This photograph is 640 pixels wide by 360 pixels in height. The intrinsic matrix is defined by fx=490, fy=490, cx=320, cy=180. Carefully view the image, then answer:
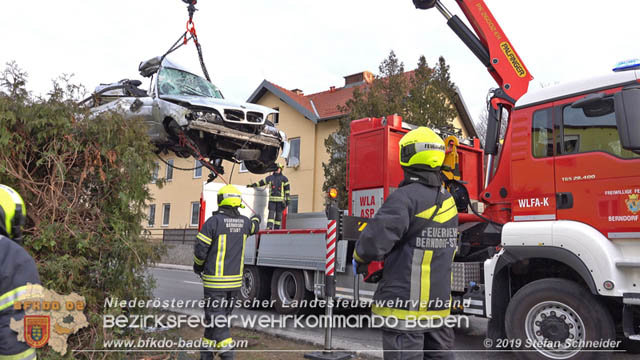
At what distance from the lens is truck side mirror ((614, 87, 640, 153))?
4.37m

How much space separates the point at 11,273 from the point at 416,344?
215 cm

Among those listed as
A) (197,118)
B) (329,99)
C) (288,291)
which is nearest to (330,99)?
(329,99)

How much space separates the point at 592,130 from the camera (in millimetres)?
5027

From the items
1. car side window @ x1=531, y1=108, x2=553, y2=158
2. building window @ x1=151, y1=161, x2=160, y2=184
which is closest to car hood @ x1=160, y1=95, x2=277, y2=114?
building window @ x1=151, y1=161, x2=160, y2=184

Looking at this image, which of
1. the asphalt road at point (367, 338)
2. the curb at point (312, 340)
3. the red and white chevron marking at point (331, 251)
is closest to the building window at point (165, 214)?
the asphalt road at point (367, 338)

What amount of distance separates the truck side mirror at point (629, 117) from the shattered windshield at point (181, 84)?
6157 millimetres

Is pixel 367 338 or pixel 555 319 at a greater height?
pixel 555 319

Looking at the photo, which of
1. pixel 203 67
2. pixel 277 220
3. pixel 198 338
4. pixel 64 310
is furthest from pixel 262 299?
pixel 64 310

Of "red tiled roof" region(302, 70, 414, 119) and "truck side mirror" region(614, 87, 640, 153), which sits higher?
"red tiled roof" region(302, 70, 414, 119)

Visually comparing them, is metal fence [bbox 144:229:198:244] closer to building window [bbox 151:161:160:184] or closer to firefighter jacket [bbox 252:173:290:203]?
firefighter jacket [bbox 252:173:290:203]

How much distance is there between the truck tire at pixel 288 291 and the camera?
8.29m

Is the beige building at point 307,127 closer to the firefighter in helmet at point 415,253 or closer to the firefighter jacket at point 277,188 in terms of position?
the firefighter jacket at point 277,188

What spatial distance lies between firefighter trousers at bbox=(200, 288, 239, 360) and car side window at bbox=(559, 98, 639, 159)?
3.96 m

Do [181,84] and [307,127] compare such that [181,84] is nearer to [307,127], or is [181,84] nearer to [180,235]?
[307,127]
